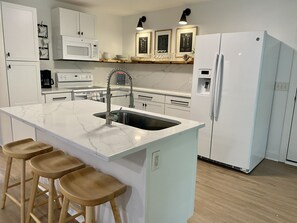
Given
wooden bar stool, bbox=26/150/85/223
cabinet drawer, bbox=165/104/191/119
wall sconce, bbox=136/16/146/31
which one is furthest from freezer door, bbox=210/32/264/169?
wall sconce, bbox=136/16/146/31

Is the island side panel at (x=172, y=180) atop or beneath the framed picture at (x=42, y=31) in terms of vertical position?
beneath

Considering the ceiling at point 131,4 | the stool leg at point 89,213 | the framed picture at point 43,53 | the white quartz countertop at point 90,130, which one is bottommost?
the stool leg at point 89,213

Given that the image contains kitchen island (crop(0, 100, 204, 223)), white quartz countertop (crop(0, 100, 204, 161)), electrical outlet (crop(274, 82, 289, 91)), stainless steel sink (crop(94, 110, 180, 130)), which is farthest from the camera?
electrical outlet (crop(274, 82, 289, 91))

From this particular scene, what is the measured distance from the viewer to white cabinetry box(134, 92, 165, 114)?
4.05 metres

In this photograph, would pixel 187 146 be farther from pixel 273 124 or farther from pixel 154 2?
pixel 154 2

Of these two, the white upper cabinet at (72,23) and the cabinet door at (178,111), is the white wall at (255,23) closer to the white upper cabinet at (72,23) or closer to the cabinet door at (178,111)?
the cabinet door at (178,111)

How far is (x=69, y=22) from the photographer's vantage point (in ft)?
13.1

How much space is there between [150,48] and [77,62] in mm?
1520

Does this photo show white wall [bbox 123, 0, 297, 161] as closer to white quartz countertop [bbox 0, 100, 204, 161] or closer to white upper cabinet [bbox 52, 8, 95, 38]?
white upper cabinet [bbox 52, 8, 95, 38]

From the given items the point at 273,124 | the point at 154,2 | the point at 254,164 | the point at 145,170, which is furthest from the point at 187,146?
the point at 154,2

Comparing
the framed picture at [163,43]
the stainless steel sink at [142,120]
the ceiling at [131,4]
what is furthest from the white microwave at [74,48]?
the stainless steel sink at [142,120]

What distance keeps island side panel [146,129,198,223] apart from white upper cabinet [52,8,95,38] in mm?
3248

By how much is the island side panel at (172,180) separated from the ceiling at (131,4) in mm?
2995

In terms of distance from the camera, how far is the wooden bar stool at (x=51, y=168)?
1550 mm
